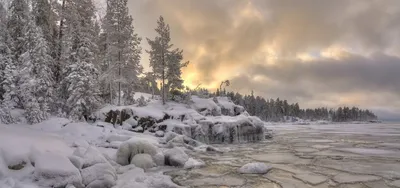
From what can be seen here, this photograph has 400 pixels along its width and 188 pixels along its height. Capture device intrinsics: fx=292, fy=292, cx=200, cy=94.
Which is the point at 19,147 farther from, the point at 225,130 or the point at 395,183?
the point at 225,130

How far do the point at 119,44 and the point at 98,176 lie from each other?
26.4 metres

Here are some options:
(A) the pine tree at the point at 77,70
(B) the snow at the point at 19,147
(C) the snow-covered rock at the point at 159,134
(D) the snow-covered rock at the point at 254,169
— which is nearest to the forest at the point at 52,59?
(A) the pine tree at the point at 77,70

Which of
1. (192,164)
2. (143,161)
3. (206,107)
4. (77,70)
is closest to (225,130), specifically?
(206,107)

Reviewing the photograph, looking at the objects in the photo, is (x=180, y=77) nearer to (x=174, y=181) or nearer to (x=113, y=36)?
(x=113, y=36)

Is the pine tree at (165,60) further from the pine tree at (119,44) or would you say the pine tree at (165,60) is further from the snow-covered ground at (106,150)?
the snow-covered ground at (106,150)

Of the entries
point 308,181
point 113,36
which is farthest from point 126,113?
point 308,181

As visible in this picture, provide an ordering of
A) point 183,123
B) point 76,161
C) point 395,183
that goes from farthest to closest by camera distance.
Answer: point 183,123 → point 395,183 → point 76,161

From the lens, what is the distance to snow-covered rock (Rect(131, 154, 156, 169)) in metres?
14.2

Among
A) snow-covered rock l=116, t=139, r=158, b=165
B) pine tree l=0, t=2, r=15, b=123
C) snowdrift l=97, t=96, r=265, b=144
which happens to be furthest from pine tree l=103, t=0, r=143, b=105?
snow-covered rock l=116, t=139, r=158, b=165

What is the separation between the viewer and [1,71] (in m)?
20.1

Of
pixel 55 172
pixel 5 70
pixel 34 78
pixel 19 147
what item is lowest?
pixel 55 172

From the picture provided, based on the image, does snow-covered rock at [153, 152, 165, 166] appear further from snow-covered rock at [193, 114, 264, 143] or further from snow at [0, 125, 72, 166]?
snow-covered rock at [193, 114, 264, 143]

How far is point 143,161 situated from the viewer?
47.3ft

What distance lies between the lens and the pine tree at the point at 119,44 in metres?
33.6
